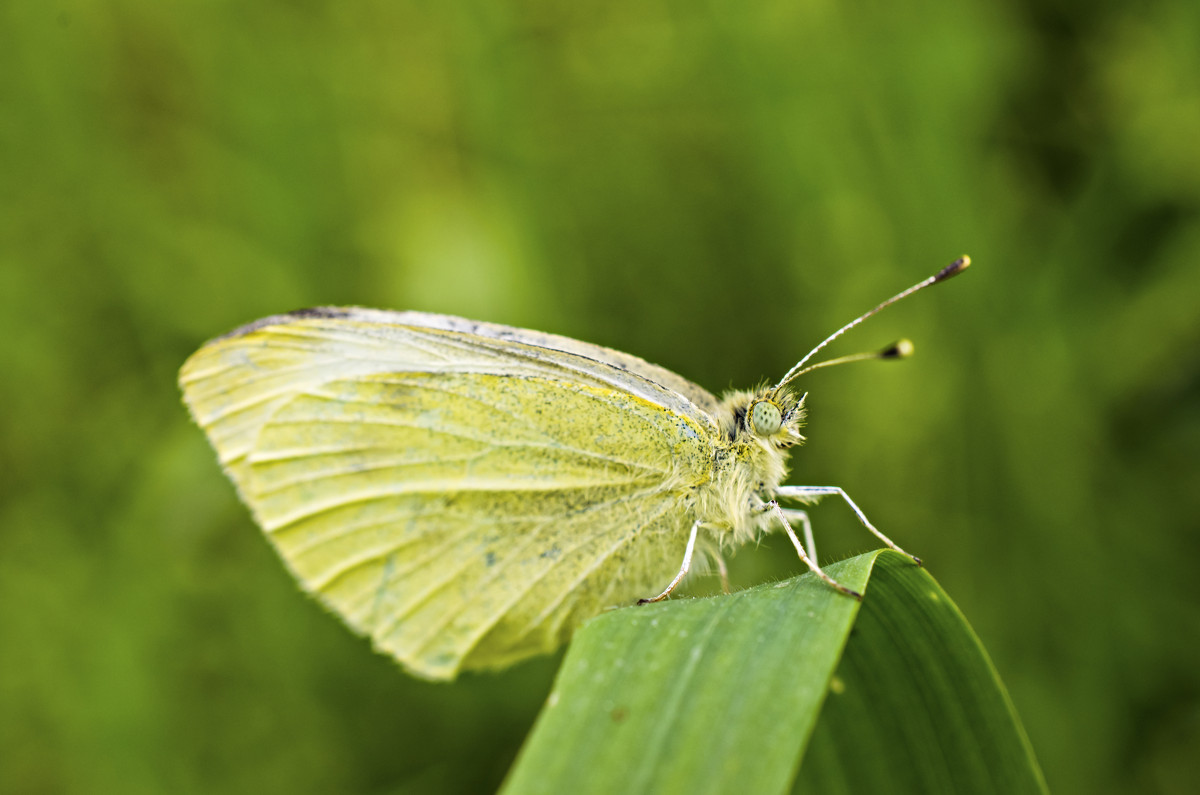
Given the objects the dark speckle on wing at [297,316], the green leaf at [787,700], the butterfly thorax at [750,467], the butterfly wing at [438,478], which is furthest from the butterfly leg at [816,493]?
the dark speckle on wing at [297,316]

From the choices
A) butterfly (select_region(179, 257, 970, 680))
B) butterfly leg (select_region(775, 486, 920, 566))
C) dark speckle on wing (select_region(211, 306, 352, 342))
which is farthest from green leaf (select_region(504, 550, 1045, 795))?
dark speckle on wing (select_region(211, 306, 352, 342))

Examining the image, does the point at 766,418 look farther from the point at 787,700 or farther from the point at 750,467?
the point at 787,700

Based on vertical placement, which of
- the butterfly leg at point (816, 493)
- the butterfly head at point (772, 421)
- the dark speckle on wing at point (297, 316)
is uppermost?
the dark speckle on wing at point (297, 316)

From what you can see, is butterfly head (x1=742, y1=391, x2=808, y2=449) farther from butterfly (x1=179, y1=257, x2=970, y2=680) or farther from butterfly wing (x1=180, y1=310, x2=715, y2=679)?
butterfly wing (x1=180, y1=310, x2=715, y2=679)

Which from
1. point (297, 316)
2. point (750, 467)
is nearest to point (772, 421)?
point (750, 467)

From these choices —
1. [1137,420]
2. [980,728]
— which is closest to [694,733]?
[980,728]

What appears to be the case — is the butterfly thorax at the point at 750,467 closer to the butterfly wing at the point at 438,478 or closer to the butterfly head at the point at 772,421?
the butterfly head at the point at 772,421
